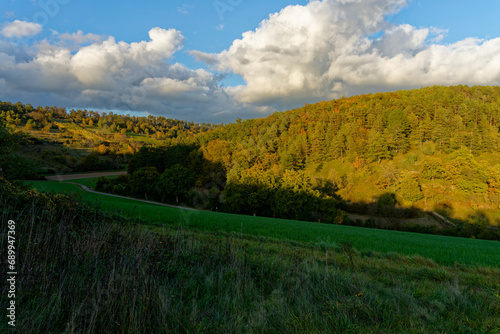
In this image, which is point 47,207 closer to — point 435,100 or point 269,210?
point 269,210

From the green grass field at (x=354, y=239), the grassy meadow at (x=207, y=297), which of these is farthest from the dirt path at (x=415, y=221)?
the grassy meadow at (x=207, y=297)

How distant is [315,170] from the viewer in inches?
3536

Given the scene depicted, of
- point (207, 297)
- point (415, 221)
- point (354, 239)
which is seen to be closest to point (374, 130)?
point (415, 221)

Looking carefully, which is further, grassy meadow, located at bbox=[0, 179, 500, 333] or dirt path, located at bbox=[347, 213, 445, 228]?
dirt path, located at bbox=[347, 213, 445, 228]

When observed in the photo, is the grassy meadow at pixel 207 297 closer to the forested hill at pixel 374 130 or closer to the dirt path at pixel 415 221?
the dirt path at pixel 415 221

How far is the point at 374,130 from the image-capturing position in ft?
302

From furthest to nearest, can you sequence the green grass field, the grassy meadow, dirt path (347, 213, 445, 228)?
dirt path (347, 213, 445, 228)
the green grass field
the grassy meadow

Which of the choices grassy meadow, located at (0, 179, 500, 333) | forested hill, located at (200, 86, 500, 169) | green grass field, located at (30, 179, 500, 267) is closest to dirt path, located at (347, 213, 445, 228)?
green grass field, located at (30, 179, 500, 267)

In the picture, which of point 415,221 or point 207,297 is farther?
point 415,221

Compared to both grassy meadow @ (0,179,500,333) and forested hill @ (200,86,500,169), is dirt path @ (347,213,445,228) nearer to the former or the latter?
forested hill @ (200,86,500,169)

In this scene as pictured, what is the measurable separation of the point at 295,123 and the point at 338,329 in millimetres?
124066

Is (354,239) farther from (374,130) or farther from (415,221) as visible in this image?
(374,130)

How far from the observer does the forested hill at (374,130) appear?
83125mm

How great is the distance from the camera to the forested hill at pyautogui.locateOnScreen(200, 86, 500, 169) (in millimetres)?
83125
